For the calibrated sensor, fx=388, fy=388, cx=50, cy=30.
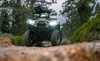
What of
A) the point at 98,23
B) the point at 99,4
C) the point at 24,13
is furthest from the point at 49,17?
the point at 99,4

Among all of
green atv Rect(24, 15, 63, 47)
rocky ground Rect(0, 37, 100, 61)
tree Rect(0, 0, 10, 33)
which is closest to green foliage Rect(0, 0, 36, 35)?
tree Rect(0, 0, 10, 33)

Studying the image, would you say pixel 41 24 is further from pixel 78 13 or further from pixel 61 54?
pixel 78 13

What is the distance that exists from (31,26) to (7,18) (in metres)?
25.1

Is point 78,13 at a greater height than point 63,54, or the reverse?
point 63,54

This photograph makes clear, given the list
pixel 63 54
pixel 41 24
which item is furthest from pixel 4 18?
pixel 63 54

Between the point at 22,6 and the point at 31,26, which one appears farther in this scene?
the point at 22,6

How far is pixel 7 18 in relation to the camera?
38219 millimetres

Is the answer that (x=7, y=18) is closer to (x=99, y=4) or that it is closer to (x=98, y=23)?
(x=99, y=4)

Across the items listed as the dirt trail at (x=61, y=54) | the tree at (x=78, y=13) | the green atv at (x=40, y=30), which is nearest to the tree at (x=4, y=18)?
the tree at (x=78, y=13)

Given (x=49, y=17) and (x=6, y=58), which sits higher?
(x=6, y=58)

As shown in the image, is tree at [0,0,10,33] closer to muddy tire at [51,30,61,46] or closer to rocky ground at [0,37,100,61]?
muddy tire at [51,30,61,46]

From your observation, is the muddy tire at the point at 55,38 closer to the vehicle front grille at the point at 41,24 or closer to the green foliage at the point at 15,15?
the vehicle front grille at the point at 41,24

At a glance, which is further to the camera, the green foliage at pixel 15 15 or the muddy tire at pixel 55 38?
the green foliage at pixel 15 15

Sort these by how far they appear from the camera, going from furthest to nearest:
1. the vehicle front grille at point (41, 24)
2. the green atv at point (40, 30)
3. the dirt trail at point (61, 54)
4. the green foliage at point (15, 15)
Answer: the green foliage at point (15, 15), the vehicle front grille at point (41, 24), the green atv at point (40, 30), the dirt trail at point (61, 54)
